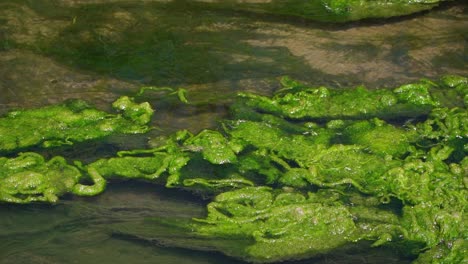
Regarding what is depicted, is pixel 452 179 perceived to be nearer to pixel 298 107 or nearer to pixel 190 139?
pixel 298 107

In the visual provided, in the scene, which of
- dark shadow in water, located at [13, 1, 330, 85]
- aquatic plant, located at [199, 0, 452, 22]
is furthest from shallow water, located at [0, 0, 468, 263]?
Answer: aquatic plant, located at [199, 0, 452, 22]

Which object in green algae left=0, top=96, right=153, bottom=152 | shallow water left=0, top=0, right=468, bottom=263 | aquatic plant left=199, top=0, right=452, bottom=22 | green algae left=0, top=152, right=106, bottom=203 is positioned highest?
aquatic plant left=199, top=0, right=452, bottom=22

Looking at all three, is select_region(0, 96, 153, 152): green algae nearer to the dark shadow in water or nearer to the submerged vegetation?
the submerged vegetation

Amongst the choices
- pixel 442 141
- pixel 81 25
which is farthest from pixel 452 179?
pixel 81 25

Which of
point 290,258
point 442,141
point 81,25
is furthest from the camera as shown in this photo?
point 81,25

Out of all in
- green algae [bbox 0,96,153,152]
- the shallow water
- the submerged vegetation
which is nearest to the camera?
the submerged vegetation
